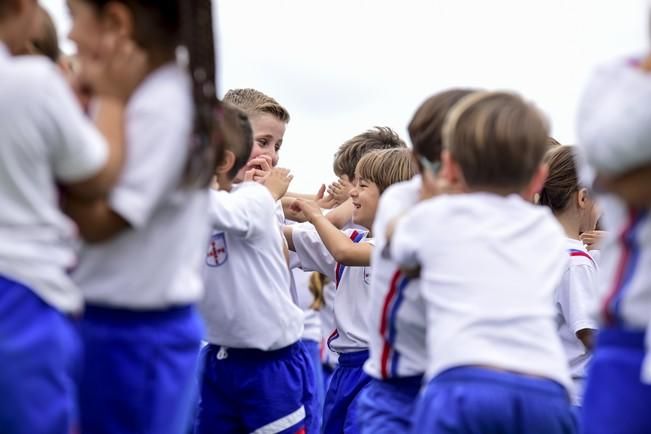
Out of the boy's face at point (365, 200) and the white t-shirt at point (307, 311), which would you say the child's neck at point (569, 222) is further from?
the white t-shirt at point (307, 311)

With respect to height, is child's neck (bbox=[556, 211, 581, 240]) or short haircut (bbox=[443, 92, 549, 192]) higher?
short haircut (bbox=[443, 92, 549, 192])

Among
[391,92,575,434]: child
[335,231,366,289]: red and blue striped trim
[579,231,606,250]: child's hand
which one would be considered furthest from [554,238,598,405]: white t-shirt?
[391,92,575,434]: child

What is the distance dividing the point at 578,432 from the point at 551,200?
2160 mm

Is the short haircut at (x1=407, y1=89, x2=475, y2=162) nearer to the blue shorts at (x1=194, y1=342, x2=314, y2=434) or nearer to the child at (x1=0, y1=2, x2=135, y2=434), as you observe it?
the child at (x1=0, y1=2, x2=135, y2=434)

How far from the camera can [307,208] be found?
199 inches

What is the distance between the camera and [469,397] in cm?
266

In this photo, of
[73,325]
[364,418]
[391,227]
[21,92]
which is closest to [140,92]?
[21,92]

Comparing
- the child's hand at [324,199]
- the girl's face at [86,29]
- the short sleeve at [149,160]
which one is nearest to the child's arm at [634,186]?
the short sleeve at [149,160]

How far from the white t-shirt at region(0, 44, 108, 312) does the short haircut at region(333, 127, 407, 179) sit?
370 cm

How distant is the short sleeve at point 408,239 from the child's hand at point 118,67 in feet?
2.69

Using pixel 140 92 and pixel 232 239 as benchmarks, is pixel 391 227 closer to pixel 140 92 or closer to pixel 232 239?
pixel 140 92

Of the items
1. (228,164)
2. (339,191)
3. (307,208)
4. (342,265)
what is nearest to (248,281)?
(228,164)

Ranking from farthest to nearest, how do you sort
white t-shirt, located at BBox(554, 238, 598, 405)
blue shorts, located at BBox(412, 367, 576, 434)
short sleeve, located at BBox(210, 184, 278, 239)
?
white t-shirt, located at BBox(554, 238, 598, 405)
short sleeve, located at BBox(210, 184, 278, 239)
blue shorts, located at BBox(412, 367, 576, 434)

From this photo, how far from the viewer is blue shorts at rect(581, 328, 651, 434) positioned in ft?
7.98
